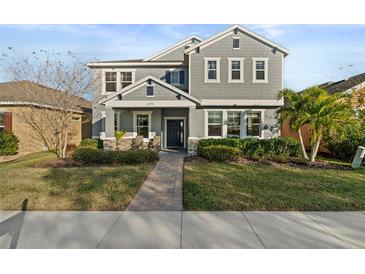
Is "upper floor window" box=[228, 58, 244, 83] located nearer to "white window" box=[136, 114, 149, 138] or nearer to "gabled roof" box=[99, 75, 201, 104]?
"gabled roof" box=[99, 75, 201, 104]

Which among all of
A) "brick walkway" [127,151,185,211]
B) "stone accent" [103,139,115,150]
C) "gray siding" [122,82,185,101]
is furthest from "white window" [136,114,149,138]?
"brick walkway" [127,151,185,211]

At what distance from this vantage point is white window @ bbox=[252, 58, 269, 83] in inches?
619

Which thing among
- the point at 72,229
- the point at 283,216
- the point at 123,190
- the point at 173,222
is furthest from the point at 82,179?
the point at 283,216

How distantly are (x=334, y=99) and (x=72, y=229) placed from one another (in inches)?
479

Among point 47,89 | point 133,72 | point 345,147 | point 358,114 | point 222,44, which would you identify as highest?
point 222,44

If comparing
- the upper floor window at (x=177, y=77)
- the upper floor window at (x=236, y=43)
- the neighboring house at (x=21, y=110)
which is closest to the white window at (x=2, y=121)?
the neighboring house at (x=21, y=110)

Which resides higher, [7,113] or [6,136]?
[7,113]

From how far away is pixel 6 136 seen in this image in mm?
14961

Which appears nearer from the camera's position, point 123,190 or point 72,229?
point 72,229

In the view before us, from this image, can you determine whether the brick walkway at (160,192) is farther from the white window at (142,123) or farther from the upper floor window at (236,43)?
the upper floor window at (236,43)

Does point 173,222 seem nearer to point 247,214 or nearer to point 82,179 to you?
point 247,214

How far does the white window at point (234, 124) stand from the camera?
51.7 ft

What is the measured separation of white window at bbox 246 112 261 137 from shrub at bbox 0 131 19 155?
1579 cm

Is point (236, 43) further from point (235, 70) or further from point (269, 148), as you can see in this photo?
point (269, 148)
